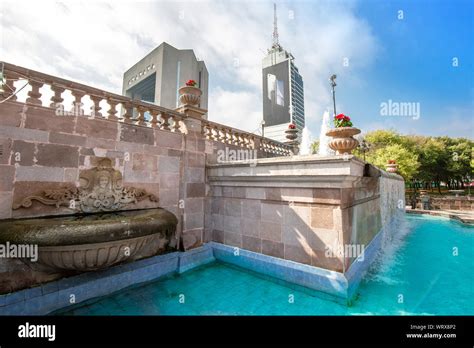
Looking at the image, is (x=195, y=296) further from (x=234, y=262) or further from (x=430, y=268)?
(x=430, y=268)

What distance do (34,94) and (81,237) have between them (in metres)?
2.83

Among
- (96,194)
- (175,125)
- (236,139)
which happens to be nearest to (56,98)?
(96,194)

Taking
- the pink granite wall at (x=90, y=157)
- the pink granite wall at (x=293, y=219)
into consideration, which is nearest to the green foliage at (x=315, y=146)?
the pink granite wall at (x=293, y=219)

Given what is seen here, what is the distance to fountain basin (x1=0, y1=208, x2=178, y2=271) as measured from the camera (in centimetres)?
286

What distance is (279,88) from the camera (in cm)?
6184

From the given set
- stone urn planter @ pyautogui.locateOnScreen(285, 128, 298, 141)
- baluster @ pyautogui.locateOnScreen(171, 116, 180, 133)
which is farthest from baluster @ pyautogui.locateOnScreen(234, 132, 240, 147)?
stone urn planter @ pyautogui.locateOnScreen(285, 128, 298, 141)

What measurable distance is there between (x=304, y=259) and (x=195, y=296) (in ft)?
7.76

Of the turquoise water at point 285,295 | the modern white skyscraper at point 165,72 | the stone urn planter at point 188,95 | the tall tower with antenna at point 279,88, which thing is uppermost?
the tall tower with antenna at point 279,88

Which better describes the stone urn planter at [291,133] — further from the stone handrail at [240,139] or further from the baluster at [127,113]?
the baluster at [127,113]

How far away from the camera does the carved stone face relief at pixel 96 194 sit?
12.6 feet

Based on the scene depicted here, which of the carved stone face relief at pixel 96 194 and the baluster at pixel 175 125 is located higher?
the baluster at pixel 175 125

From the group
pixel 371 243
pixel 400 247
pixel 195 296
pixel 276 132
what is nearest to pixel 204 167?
pixel 195 296

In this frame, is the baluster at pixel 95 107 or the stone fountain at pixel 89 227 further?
the baluster at pixel 95 107

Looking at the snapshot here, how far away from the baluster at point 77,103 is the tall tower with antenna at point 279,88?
56.4 metres
